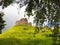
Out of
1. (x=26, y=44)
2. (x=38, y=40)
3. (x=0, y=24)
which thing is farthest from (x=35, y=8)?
(x=0, y=24)

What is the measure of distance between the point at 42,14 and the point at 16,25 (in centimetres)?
5771

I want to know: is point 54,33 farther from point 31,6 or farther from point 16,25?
point 16,25

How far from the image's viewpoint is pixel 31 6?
1519cm

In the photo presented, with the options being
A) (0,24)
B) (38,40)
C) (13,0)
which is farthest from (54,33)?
(0,24)

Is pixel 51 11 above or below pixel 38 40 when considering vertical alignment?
above

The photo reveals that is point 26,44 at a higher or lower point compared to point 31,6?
lower

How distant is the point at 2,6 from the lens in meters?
15.7

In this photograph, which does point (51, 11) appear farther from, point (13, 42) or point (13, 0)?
point (13, 42)

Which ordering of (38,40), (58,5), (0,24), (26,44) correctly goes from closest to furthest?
(58,5), (26,44), (38,40), (0,24)

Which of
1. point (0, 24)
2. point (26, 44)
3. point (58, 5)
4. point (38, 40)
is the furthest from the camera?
point (0, 24)

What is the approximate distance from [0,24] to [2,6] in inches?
2086

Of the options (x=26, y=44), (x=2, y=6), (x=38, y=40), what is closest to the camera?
(x=2, y=6)

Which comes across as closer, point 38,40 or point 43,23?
point 43,23

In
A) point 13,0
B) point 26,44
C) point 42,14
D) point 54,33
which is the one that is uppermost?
point 13,0
